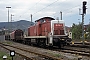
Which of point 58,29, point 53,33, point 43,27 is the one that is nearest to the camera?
point 53,33

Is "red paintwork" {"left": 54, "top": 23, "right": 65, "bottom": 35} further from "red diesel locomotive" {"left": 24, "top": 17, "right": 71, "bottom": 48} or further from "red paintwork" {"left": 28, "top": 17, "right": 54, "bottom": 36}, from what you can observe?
"red paintwork" {"left": 28, "top": 17, "right": 54, "bottom": 36}

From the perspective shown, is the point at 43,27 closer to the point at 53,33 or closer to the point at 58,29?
the point at 58,29

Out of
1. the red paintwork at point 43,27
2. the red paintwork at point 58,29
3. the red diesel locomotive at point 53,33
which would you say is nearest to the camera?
the red diesel locomotive at point 53,33

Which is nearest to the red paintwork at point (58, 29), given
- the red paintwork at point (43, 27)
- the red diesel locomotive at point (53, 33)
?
the red diesel locomotive at point (53, 33)

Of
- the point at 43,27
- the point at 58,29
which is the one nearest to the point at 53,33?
the point at 58,29

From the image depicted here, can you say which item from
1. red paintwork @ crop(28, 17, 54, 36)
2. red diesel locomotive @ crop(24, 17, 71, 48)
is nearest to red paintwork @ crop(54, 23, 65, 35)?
red diesel locomotive @ crop(24, 17, 71, 48)

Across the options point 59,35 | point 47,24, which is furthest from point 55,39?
point 47,24

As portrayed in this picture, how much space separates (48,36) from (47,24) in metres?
2.16

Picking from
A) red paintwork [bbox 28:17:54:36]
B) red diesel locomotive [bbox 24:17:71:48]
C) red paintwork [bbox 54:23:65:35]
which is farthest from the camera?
red paintwork [bbox 28:17:54:36]

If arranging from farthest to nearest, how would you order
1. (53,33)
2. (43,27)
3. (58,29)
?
(43,27) → (58,29) → (53,33)

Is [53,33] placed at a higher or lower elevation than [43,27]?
lower

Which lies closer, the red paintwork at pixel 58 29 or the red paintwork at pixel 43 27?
the red paintwork at pixel 58 29

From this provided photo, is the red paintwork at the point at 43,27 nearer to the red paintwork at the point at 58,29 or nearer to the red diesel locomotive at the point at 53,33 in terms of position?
the red diesel locomotive at the point at 53,33

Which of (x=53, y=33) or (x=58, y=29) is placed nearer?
(x=53, y=33)
